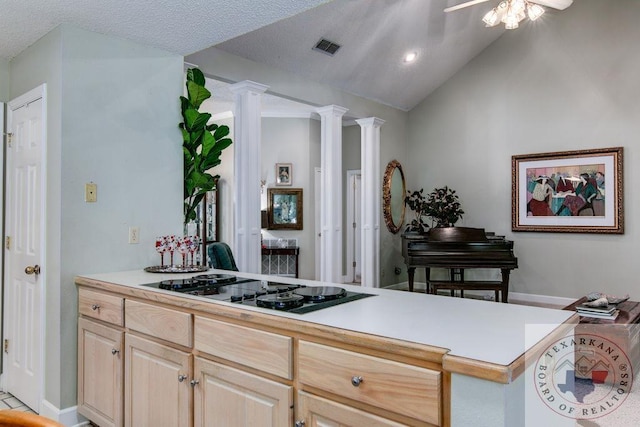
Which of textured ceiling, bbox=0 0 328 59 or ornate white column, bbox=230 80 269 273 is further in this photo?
ornate white column, bbox=230 80 269 273

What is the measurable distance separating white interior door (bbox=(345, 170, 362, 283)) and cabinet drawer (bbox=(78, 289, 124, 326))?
5.58 metres

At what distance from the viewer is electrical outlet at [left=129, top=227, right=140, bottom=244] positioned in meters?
2.76

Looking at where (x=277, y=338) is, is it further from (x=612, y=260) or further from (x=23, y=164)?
(x=612, y=260)

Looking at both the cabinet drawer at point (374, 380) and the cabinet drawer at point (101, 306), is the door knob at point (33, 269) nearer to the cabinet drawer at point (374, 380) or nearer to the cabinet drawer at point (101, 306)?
the cabinet drawer at point (101, 306)

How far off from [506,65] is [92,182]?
18.8ft

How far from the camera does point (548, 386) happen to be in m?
1.28

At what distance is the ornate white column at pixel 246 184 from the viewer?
438cm

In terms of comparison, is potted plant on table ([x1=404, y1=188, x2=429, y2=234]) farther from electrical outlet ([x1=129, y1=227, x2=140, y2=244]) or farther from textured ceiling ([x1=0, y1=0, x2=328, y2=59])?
textured ceiling ([x1=0, y1=0, x2=328, y2=59])

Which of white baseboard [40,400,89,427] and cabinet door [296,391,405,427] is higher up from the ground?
cabinet door [296,391,405,427]

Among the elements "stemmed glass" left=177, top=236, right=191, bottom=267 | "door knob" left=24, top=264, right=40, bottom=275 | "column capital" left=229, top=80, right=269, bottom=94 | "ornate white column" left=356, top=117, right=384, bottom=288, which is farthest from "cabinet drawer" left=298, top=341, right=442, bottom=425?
"ornate white column" left=356, top=117, right=384, bottom=288

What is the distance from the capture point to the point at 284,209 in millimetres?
7547

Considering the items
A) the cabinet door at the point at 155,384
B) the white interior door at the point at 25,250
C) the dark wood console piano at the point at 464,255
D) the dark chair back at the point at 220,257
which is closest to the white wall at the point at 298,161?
the dark wood console piano at the point at 464,255

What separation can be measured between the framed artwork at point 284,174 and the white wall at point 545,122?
6.96 feet

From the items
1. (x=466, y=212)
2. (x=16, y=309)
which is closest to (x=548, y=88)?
(x=466, y=212)
